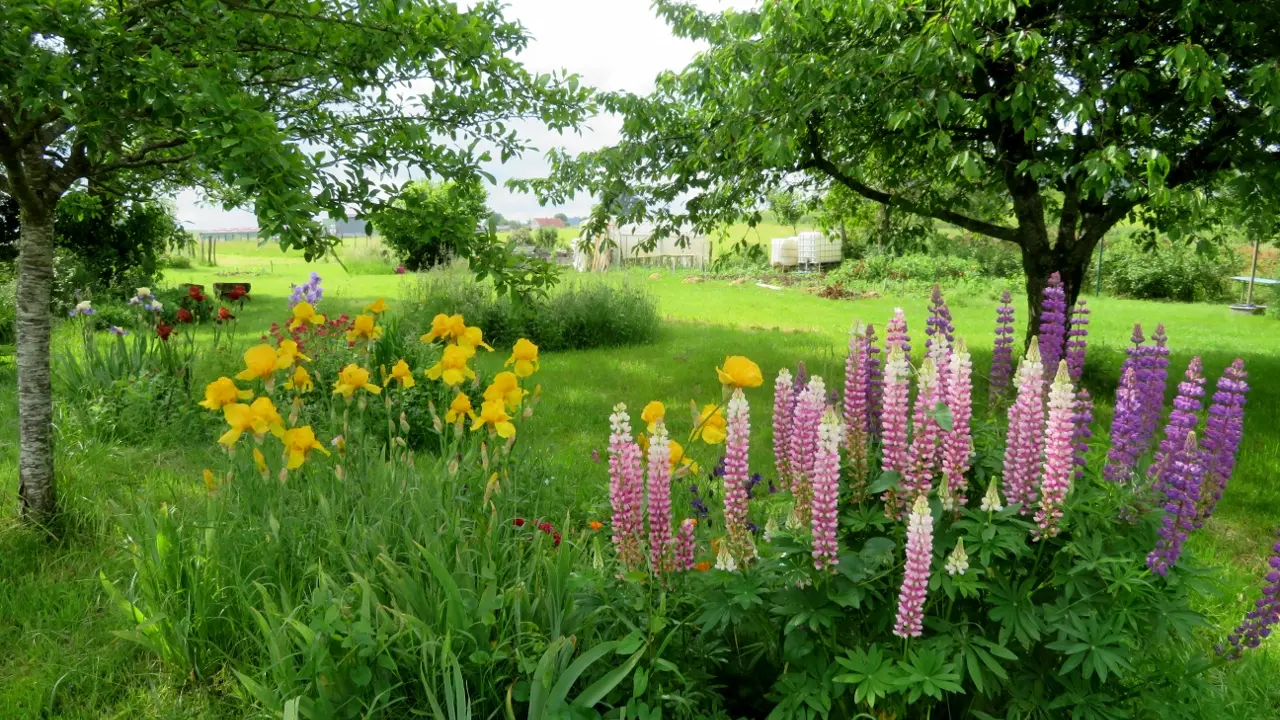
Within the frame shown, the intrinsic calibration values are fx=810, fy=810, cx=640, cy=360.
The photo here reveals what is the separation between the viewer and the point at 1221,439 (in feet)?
8.21

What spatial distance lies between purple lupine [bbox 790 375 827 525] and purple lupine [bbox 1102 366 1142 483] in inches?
44.9

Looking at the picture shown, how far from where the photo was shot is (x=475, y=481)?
3.20 m

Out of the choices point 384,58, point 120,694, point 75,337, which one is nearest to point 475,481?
point 120,694

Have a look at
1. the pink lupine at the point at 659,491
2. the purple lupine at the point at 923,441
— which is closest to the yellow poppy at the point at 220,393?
the pink lupine at the point at 659,491

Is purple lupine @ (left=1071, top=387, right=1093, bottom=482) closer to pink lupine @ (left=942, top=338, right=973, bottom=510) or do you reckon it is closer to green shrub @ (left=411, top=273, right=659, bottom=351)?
pink lupine @ (left=942, top=338, right=973, bottom=510)

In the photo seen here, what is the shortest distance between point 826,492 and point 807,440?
21 cm

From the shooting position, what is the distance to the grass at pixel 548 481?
2775 mm

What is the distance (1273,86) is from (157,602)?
20.5ft

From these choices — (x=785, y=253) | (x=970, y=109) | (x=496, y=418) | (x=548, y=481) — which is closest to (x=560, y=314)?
(x=970, y=109)

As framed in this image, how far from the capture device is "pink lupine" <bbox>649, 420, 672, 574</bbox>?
202cm

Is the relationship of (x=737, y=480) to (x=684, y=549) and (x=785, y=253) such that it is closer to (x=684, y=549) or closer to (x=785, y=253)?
(x=684, y=549)

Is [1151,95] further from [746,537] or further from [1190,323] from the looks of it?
[1190,323]

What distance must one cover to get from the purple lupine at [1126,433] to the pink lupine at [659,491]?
1.49 metres

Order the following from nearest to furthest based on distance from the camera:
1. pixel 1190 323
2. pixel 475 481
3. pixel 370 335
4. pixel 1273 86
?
pixel 475 481 < pixel 370 335 < pixel 1273 86 < pixel 1190 323
